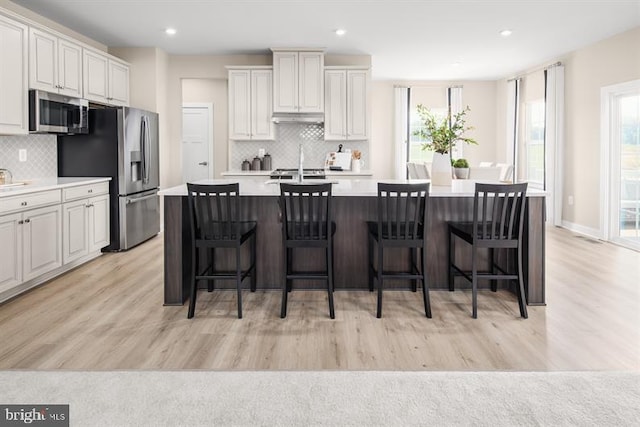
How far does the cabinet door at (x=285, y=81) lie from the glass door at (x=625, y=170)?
4173mm

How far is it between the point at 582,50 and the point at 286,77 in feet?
13.7

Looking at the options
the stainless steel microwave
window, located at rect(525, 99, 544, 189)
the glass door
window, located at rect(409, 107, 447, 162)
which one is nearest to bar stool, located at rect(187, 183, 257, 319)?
the stainless steel microwave

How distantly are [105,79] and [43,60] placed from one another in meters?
1.36

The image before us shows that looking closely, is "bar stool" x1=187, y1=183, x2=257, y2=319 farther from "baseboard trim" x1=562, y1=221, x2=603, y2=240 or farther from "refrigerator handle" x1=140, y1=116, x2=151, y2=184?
"baseboard trim" x1=562, y1=221, x2=603, y2=240

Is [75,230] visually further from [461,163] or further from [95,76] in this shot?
[461,163]

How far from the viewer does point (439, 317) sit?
3.49 m

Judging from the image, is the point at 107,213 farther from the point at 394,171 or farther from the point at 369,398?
the point at 394,171

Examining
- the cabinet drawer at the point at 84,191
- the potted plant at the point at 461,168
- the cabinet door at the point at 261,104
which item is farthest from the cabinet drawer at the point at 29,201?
the potted plant at the point at 461,168

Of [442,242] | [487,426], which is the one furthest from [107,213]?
[487,426]

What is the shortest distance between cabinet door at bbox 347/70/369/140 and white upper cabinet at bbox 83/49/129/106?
120 inches

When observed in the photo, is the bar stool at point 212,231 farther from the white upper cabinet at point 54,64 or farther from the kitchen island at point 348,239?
the white upper cabinet at point 54,64

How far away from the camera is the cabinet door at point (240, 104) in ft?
23.1

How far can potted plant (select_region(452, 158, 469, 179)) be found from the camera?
4.79 metres

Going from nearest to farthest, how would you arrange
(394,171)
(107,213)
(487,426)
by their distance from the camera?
1. (487,426)
2. (107,213)
3. (394,171)
